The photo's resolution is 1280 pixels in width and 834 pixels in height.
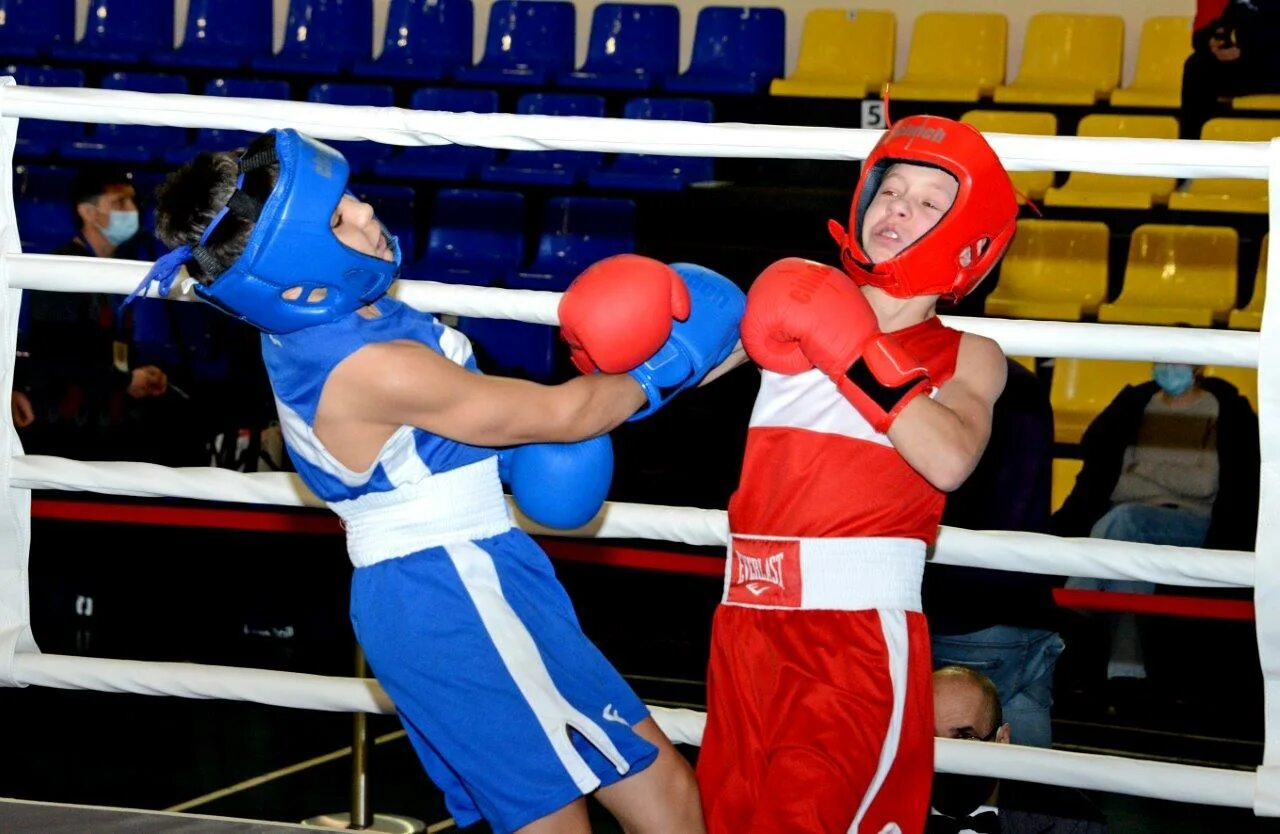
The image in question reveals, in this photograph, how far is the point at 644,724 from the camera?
89.4 inches

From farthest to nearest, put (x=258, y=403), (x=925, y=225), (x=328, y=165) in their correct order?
(x=258, y=403) < (x=925, y=225) < (x=328, y=165)

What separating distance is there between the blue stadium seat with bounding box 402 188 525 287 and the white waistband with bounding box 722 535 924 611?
5199 mm

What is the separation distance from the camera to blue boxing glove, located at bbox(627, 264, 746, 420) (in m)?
2.26

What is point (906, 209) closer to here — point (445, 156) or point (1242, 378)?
point (1242, 378)

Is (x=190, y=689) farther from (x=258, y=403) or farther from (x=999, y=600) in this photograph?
(x=258, y=403)

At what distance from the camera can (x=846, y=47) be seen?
827 cm

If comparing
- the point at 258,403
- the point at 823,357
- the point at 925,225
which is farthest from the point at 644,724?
the point at 258,403

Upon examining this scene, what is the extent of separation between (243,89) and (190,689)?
6098mm

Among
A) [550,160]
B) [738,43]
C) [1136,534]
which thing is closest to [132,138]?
[550,160]

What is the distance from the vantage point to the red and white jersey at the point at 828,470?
2211 millimetres

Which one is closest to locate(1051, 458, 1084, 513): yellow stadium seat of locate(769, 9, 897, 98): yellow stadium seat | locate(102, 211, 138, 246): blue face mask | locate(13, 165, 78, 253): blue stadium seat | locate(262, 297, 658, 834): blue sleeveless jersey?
locate(769, 9, 897, 98): yellow stadium seat

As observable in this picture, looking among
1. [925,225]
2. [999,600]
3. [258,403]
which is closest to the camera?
[925,225]

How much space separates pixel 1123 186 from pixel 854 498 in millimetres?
5585

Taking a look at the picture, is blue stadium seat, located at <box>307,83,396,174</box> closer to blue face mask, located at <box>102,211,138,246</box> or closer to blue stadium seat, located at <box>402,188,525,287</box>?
blue stadium seat, located at <box>402,188,525,287</box>
